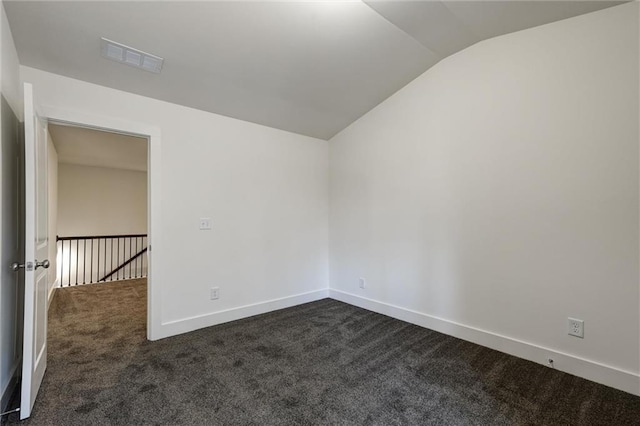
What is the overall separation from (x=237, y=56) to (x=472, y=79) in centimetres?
214

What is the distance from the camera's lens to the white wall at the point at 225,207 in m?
2.86

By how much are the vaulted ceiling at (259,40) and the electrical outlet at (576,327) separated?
2.28 metres

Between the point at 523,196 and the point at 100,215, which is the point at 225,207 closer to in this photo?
the point at 523,196

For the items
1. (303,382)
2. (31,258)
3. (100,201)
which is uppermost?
(100,201)

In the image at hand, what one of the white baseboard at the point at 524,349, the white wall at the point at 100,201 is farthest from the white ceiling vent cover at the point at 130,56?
the white wall at the point at 100,201

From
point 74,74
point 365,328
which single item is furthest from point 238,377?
point 74,74

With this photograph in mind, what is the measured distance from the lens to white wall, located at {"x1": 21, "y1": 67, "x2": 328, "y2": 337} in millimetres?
2863

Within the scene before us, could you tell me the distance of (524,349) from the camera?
98.2 inches

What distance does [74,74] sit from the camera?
2.41 metres

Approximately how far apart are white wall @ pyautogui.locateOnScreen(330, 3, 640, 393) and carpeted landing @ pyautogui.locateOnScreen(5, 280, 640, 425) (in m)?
0.37

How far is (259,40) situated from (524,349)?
10.9ft

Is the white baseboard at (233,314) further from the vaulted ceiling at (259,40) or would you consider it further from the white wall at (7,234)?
the vaulted ceiling at (259,40)

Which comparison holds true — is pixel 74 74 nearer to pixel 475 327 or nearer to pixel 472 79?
pixel 472 79

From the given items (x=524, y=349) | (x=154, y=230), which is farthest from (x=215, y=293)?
(x=524, y=349)
